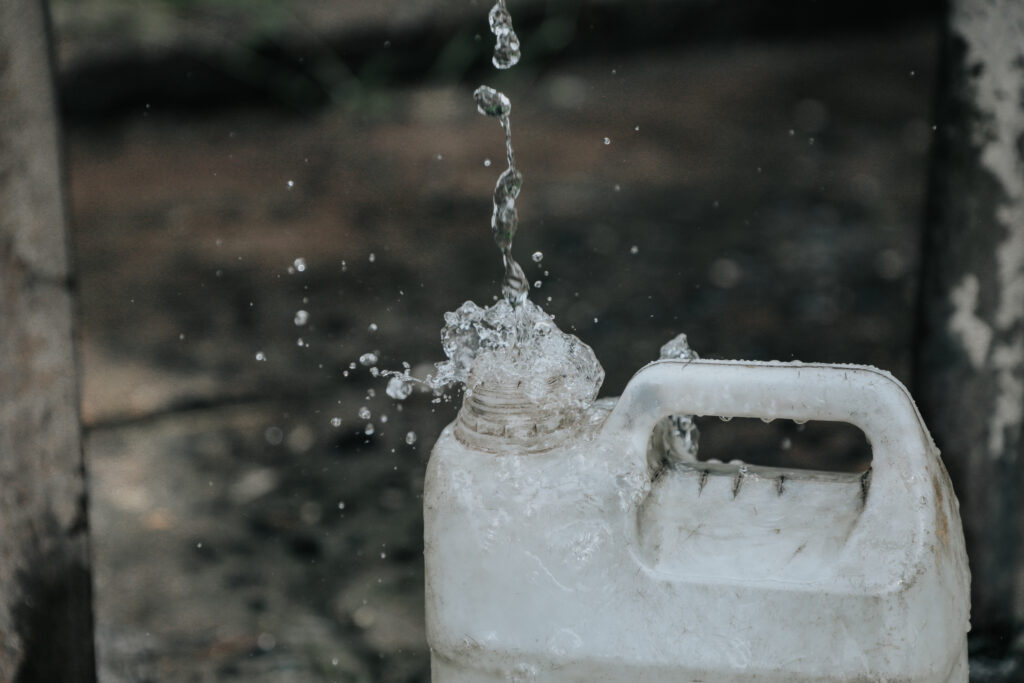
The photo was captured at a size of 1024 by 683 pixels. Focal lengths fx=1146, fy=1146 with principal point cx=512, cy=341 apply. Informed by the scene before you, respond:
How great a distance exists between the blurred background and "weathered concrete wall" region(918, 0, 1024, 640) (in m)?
0.70

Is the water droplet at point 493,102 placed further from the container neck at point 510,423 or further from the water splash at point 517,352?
the container neck at point 510,423

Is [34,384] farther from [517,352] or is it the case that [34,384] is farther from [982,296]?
[982,296]

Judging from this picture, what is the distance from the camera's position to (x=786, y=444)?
108 inches

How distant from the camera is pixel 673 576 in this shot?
114 centimetres

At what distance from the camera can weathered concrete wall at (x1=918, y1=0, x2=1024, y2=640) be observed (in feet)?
5.23

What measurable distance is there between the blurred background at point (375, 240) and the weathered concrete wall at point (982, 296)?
0.70 meters

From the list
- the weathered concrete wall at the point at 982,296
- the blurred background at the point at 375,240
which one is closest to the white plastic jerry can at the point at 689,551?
the weathered concrete wall at the point at 982,296

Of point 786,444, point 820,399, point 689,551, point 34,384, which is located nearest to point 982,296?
point 820,399

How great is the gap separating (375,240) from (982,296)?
10.2ft

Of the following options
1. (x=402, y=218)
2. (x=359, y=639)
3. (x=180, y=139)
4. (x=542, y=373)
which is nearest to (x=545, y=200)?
(x=402, y=218)

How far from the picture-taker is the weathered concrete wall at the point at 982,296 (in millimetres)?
1595

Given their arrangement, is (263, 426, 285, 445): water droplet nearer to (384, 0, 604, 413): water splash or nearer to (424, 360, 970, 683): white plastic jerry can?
(384, 0, 604, 413): water splash

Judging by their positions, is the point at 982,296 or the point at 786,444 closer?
the point at 982,296

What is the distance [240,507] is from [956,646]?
181 centimetres
